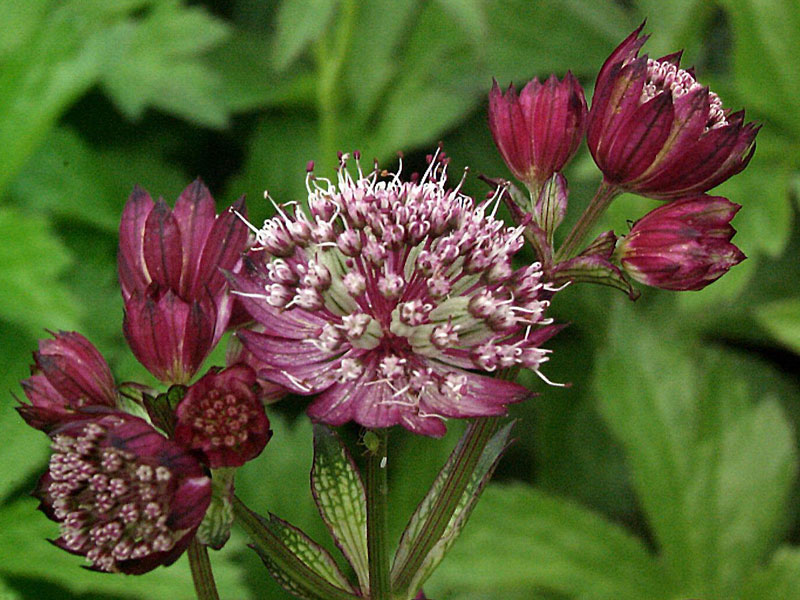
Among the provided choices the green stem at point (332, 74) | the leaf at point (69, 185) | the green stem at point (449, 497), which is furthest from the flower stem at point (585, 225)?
the leaf at point (69, 185)

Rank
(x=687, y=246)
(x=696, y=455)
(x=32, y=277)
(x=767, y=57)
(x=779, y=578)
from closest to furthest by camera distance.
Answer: (x=687, y=246) < (x=32, y=277) < (x=779, y=578) < (x=696, y=455) < (x=767, y=57)

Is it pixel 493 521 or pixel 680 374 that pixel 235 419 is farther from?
pixel 680 374

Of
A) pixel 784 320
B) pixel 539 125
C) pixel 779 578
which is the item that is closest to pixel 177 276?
pixel 539 125

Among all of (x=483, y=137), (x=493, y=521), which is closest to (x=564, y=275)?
(x=493, y=521)

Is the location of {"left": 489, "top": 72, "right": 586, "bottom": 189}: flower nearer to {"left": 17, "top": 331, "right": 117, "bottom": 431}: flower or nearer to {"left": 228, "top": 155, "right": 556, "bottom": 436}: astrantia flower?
{"left": 228, "top": 155, "right": 556, "bottom": 436}: astrantia flower

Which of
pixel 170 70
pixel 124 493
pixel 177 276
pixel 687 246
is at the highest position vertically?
pixel 687 246

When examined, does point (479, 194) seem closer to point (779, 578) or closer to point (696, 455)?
point (696, 455)

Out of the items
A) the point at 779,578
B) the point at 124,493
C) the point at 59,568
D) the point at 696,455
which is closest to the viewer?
the point at 124,493
